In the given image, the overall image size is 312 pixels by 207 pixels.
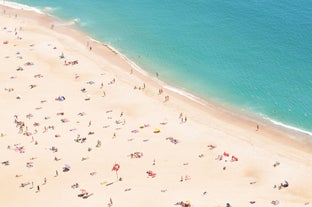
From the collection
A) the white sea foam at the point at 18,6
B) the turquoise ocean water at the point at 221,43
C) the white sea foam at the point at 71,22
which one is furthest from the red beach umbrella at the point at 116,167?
the white sea foam at the point at 18,6

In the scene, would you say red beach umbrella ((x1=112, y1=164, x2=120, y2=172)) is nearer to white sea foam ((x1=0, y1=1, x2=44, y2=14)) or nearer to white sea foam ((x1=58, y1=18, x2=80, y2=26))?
white sea foam ((x1=58, y1=18, x2=80, y2=26))

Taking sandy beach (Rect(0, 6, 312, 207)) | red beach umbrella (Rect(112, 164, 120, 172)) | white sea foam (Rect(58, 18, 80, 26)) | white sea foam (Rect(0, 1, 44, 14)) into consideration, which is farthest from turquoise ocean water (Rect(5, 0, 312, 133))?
red beach umbrella (Rect(112, 164, 120, 172))

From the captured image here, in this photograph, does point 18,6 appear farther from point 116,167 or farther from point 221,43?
point 116,167

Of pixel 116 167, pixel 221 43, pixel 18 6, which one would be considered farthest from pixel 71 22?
pixel 116 167

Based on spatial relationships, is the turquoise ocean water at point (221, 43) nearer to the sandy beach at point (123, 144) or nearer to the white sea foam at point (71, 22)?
the white sea foam at point (71, 22)

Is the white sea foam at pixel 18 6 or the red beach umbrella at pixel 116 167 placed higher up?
the white sea foam at pixel 18 6

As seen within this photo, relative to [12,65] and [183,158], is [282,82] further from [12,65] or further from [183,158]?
[12,65]
